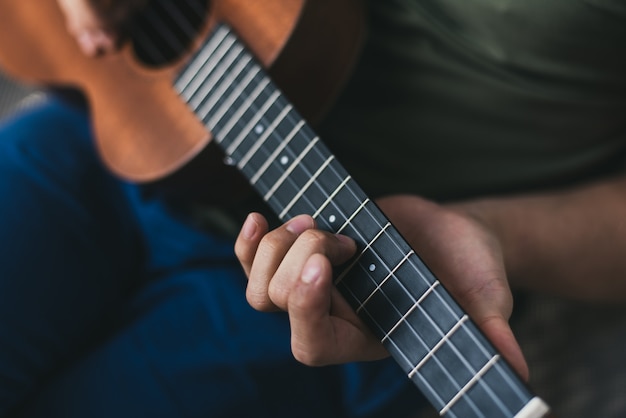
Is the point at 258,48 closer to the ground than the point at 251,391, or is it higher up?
higher up

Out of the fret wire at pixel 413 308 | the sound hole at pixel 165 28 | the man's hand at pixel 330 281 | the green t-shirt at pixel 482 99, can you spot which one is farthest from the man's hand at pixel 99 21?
the fret wire at pixel 413 308

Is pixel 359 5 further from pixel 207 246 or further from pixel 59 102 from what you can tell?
pixel 59 102

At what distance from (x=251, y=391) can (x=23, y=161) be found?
341 mm

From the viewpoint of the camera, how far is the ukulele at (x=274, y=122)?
1.34 ft

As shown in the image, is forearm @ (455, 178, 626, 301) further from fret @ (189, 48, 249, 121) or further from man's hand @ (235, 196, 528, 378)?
fret @ (189, 48, 249, 121)

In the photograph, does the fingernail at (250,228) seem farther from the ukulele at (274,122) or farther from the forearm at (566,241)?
the forearm at (566,241)

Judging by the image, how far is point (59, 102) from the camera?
2.77 ft

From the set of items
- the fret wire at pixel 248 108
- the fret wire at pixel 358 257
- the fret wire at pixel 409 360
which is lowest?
the fret wire at pixel 409 360

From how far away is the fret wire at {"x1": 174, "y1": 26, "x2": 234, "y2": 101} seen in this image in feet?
2.01

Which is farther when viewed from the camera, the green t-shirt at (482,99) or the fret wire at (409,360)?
the green t-shirt at (482,99)

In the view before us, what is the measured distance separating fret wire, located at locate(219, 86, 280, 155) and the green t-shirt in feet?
0.52

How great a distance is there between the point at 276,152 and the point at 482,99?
0.24m

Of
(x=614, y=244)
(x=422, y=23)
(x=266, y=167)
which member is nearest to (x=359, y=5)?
(x=422, y=23)

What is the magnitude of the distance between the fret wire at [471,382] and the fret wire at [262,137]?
235mm
